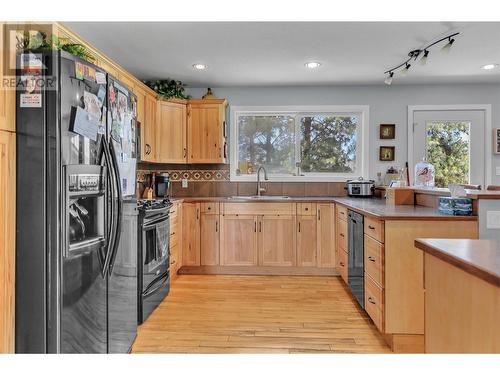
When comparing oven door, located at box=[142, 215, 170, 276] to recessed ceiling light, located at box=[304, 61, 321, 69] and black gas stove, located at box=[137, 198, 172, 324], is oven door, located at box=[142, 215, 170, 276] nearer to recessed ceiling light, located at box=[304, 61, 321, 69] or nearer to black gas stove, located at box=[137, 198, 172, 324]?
black gas stove, located at box=[137, 198, 172, 324]

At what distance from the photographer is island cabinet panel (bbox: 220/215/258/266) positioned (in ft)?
13.5

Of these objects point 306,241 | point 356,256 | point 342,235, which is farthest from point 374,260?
point 306,241

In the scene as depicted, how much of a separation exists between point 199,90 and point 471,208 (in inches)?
140

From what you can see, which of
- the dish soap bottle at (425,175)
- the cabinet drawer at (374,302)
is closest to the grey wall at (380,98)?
the dish soap bottle at (425,175)

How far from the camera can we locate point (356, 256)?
310 cm

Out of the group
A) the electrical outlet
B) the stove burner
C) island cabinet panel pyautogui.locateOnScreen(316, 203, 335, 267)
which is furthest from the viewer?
island cabinet panel pyautogui.locateOnScreen(316, 203, 335, 267)

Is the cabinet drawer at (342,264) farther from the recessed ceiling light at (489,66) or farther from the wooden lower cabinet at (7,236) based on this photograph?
the wooden lower cabinet at (7,236)

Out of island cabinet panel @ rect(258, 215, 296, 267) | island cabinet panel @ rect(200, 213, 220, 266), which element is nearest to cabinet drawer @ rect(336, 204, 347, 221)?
island cabinet panel @ rect(258, 215, 296, 267)

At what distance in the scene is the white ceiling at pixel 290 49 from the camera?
9.59 ft

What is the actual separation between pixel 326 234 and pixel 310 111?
1.72m

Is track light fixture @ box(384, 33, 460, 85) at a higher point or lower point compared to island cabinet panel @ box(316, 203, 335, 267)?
higher

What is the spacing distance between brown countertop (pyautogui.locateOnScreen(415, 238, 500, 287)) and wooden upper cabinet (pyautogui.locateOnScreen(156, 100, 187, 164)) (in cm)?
342

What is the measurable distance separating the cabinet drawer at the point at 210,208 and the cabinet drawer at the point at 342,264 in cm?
149
